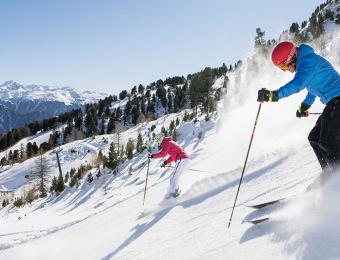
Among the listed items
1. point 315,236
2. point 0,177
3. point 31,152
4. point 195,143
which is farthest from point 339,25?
point 31,152

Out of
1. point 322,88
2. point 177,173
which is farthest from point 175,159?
point 322,88

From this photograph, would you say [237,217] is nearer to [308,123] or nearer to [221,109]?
[308,123]

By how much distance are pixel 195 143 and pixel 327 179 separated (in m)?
33.4

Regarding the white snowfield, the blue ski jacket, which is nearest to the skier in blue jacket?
the blue ski jacket

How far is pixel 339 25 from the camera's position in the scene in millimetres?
58688

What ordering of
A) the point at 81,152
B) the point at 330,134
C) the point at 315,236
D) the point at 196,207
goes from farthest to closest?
the point at 81,152 → the point at 196,207 → the point at 330,134 → the point at 315,236

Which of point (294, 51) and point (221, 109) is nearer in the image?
point (294, 51)

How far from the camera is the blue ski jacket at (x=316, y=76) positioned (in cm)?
543

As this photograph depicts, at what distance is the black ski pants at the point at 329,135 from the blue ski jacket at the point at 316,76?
0.15 metres

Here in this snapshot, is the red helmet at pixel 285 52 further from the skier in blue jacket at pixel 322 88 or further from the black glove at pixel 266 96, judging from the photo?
the black glove at pixel 266 96

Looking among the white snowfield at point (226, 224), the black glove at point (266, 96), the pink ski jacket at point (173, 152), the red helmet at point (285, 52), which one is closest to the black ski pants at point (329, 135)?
the white snowfield at point (226, 224)

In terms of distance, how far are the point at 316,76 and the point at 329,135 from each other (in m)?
0.83

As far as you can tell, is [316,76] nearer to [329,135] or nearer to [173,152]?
[329,135]

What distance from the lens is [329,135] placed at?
17.7ft
